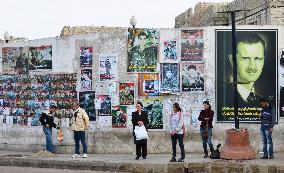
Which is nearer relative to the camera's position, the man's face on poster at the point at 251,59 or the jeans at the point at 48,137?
the man's face on poster at the point at 251,59

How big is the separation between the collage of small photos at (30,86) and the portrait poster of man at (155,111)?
2330 millimetres

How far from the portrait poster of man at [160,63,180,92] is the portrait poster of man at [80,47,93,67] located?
7.06 ft

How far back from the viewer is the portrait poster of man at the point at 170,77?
16.1 m

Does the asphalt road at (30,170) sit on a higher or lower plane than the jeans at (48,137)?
lower

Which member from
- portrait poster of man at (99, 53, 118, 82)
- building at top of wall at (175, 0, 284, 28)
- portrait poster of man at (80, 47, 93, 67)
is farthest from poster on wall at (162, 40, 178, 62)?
building at top of wall at (175, 0, 284, 28)

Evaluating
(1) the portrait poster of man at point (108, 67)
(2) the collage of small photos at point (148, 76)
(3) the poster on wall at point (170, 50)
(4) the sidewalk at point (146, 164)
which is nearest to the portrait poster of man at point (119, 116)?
(2) the collage of small photos at point (148, 76)

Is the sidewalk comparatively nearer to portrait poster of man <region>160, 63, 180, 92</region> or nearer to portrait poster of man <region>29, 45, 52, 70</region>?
portrait poster of man <region>160, 63, 180, 92</region>

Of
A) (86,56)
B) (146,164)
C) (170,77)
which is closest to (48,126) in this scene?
(86,56)

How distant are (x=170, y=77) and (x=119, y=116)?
1.82m

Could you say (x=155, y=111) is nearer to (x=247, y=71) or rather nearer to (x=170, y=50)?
(x=170, y=50)

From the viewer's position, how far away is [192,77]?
16.1 m

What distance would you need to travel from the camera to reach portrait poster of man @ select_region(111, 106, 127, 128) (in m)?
16.4

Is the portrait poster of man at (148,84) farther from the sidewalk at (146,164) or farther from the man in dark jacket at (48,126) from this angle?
the man in dark jacket at (48,126)

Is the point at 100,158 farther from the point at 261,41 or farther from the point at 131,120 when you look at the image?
the point at 261,41
